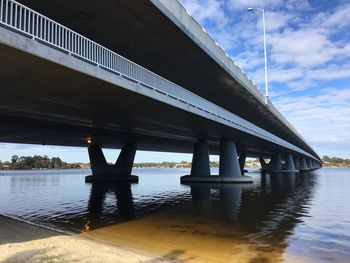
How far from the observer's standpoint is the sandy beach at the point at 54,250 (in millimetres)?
9253

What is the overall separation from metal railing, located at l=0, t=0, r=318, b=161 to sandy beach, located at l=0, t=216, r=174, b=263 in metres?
6.22

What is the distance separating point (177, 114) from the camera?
1037 inches

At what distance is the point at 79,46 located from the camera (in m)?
15.8

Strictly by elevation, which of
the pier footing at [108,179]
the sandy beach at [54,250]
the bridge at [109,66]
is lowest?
the sandy beach at [54,250]

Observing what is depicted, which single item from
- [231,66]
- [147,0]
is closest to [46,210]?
[147,0]

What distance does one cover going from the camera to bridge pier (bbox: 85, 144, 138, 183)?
180 feet

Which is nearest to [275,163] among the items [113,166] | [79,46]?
[113,166]

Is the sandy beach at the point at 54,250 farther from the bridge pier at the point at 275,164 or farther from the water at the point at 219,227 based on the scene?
the bridge pier at the point at 275,164

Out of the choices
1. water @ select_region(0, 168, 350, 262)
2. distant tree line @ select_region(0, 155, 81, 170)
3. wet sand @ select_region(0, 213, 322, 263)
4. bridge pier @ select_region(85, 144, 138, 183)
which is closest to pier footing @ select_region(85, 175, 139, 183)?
bridge pier @ select_region(85, 144, 138, 183)

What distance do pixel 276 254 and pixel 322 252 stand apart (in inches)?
64.8

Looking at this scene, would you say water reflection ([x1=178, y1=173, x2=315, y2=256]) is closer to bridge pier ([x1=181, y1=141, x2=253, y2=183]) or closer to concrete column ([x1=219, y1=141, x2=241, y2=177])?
bridge pier ([x1=181, y1=141, x2=253, y2=183])

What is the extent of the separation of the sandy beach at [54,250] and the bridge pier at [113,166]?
41.3m

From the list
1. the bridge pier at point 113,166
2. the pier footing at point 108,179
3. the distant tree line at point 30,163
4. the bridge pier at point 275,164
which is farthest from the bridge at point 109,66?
the distant tree line at point 30,163

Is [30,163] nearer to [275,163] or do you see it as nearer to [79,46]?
[275,163]
